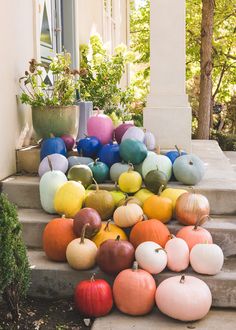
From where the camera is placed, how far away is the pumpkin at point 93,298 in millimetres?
Answer: 3330

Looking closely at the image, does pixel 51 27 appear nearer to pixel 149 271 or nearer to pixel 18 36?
pixel 18 36

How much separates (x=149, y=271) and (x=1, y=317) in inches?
41.4

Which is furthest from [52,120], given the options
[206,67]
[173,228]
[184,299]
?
[206,67]

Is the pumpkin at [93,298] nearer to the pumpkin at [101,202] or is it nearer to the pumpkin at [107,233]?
the pumpkin at [107,233]

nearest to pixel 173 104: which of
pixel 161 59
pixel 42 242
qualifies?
pixel 161 59

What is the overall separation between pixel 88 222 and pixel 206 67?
9758 mm

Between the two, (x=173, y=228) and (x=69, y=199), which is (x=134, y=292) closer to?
(x=173, y=228)

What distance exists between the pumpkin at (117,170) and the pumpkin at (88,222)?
0.74 metres

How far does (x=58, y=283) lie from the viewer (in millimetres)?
3688

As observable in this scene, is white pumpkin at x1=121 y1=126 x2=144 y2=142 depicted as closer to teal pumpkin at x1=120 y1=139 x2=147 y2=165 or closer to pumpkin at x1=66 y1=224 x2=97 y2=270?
teal pumpkin at x1=120 y1=139 x2=147 y2=165

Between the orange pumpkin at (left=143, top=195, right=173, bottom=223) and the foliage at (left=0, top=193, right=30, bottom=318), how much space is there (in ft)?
3.73

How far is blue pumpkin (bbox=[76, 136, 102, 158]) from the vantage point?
4.76 m

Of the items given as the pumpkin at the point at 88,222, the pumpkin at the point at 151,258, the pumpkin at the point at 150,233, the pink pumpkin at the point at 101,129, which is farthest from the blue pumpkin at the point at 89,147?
the pumpkin at the point at 151,258

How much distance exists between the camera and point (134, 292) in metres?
3.32
